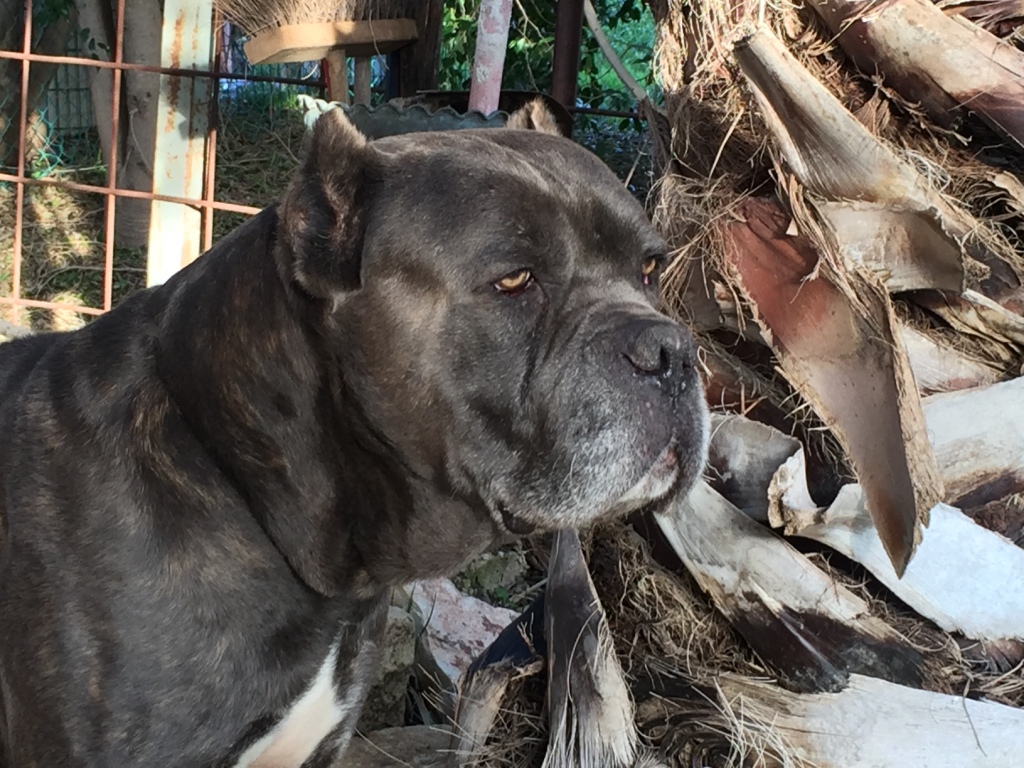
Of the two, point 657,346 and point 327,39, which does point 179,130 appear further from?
point 657,346

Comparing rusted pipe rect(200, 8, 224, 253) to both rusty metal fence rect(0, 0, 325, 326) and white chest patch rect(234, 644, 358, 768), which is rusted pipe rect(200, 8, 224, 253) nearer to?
rusty metal fence rect(0, 0, 325, 326)

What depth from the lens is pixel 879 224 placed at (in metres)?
1.93

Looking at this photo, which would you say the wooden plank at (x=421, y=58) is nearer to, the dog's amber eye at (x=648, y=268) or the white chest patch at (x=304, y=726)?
the dog's amber eye at (x=648, y=268)

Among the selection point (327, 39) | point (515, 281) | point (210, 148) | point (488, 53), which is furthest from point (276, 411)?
point (210, 148)

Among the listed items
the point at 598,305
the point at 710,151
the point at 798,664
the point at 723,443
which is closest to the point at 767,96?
the point at 710,151

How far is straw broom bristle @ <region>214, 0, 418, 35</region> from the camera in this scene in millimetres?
3682

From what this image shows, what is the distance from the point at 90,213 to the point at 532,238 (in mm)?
6291

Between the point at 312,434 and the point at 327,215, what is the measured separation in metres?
0.38

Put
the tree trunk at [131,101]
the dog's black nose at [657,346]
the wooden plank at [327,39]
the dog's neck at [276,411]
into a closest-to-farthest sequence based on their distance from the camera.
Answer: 1. the dog's black nose at [657,346]
2. the dog's neck at [276,411]
3. the wooden plank at [327,39]
4. the tree trunk at [131,101]

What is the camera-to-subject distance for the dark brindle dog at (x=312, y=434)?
179 cm

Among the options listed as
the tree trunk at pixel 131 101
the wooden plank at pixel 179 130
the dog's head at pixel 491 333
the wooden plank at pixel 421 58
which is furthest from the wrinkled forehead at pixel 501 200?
the tree trunk at pixel 131 101

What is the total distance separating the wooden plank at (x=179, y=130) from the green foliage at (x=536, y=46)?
1300mm

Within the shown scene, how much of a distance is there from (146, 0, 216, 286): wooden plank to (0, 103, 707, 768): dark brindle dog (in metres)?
2.70

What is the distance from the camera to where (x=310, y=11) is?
369 cm
